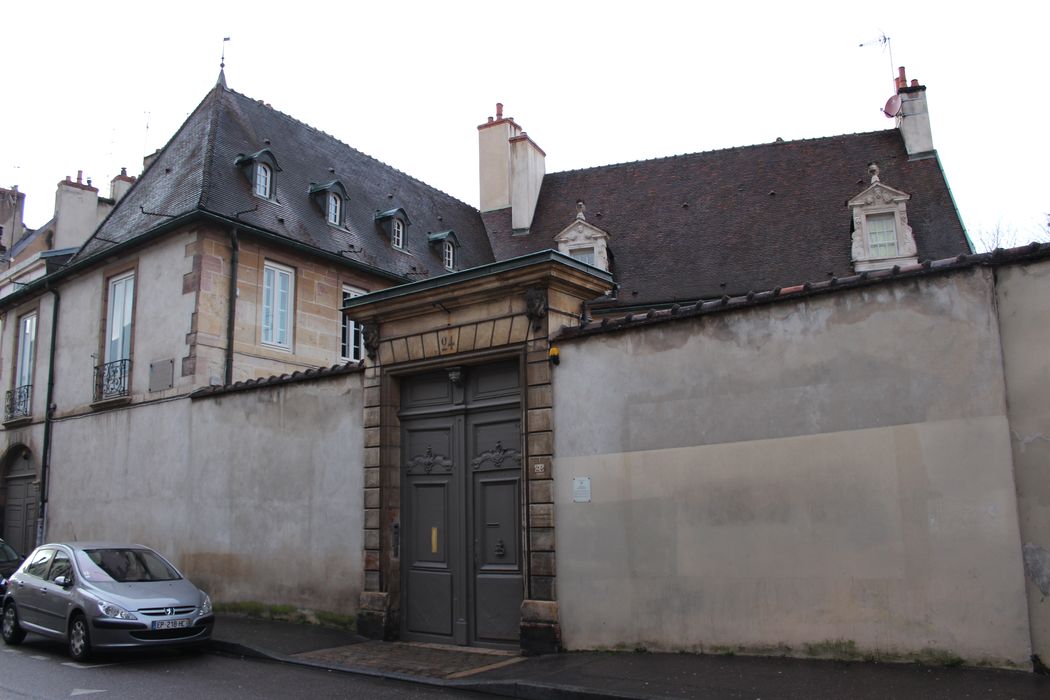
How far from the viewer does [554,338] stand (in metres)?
8.86

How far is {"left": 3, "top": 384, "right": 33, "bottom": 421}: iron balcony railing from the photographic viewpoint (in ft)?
61.9

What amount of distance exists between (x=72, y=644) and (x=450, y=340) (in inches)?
208

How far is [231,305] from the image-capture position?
1553cm

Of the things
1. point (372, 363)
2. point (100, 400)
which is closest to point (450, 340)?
point (372, 363)

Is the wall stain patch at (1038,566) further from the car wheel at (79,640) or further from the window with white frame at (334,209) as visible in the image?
the window with white frame at (334,209)

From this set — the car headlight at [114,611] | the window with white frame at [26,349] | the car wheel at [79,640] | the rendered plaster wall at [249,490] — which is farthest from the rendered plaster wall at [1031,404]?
the window with white frame at [26,349]

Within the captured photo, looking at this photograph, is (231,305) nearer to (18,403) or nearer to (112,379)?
(112,379)

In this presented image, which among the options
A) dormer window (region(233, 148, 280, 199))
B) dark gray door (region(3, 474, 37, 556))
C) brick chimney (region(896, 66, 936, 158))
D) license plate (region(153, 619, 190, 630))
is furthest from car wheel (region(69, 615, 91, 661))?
brick chimney (region(896, 66, 936, 158))

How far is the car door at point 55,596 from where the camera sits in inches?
374

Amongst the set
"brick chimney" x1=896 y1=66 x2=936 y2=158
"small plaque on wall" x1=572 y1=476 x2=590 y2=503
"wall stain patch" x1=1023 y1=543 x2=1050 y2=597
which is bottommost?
"wall stain patch" x1=1023 y1=543 x2=1050 y2=597

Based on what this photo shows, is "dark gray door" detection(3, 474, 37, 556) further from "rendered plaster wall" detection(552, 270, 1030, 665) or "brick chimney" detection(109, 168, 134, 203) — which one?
"rendered plaster wall" detection(552, 270, 1030, 665)

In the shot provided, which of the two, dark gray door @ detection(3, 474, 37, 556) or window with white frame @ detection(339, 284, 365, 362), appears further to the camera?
window with white frame @ detection(339, 284, 365, 362)

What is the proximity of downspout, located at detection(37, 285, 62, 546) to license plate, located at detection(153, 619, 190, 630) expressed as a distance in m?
9.62

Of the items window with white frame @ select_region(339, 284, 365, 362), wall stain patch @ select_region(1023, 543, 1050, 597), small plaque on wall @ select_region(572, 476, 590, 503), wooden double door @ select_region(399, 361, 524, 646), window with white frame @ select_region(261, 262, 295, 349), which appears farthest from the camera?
window with white frame @ select_region(339, 284, 365, 362)
